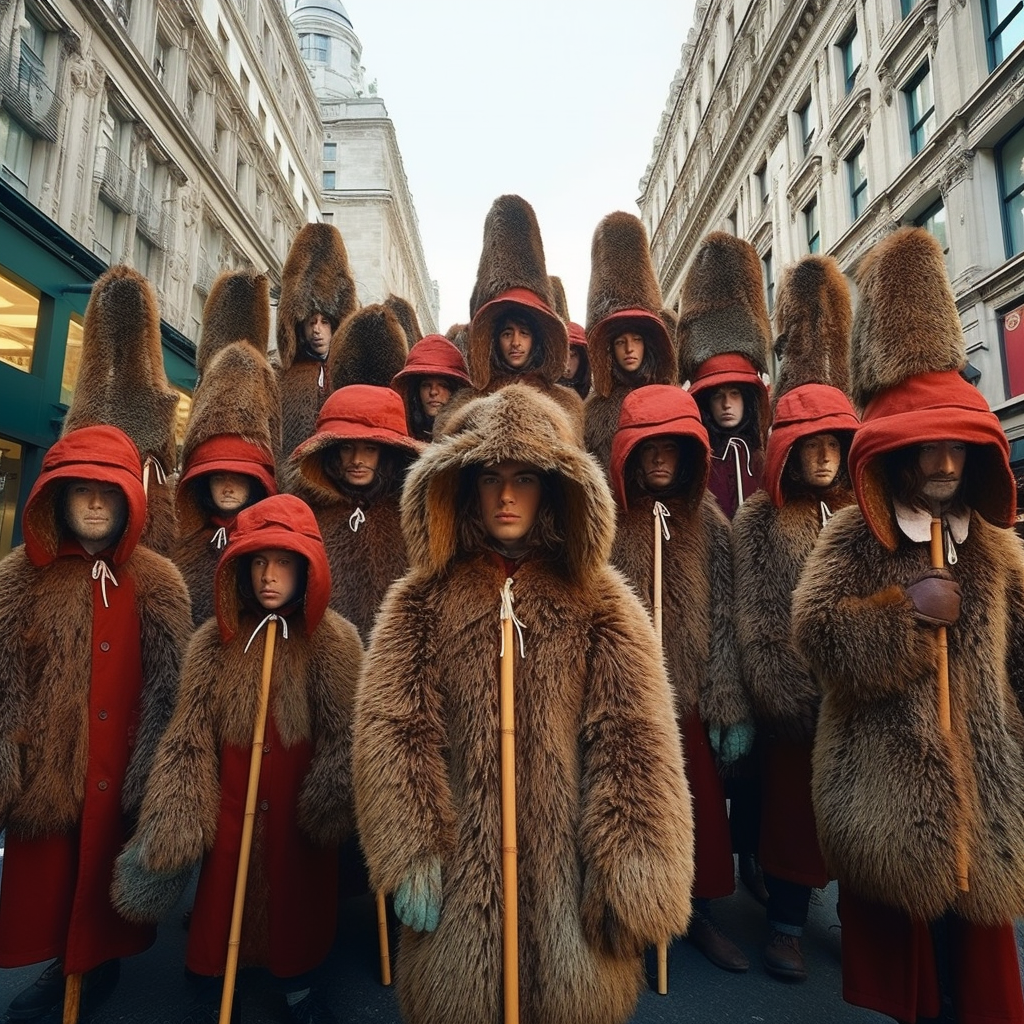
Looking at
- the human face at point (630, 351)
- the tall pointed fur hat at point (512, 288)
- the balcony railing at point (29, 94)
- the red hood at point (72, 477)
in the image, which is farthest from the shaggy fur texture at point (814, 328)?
the balcony railing at point (29, 94)

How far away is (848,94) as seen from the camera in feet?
62.0

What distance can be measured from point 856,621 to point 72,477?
312cm

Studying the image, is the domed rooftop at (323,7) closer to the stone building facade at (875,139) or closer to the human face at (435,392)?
the stone building facade at (875,139)

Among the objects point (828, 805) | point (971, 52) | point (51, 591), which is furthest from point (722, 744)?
point (971, 52)

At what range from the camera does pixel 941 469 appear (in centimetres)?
239

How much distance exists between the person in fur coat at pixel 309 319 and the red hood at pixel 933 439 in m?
3.89

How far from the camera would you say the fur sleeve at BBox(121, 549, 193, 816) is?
2916 millimetres

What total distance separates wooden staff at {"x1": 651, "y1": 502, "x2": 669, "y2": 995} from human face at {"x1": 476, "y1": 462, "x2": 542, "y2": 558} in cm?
95

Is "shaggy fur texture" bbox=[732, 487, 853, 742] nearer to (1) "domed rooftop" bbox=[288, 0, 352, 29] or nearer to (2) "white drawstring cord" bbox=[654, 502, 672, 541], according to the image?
(2) "white drawstring cord" bbox=[654, 502, 672, 541]

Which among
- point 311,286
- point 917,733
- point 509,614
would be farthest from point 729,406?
point 311,286

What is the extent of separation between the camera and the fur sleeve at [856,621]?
2.27 metres

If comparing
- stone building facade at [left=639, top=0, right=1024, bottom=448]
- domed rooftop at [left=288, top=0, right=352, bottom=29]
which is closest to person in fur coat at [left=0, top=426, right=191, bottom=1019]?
stone building facade at [left=639, top=0, right=1024, bottom=448]

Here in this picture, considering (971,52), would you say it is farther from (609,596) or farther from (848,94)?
(609,596)

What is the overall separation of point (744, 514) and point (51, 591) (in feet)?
10.5
